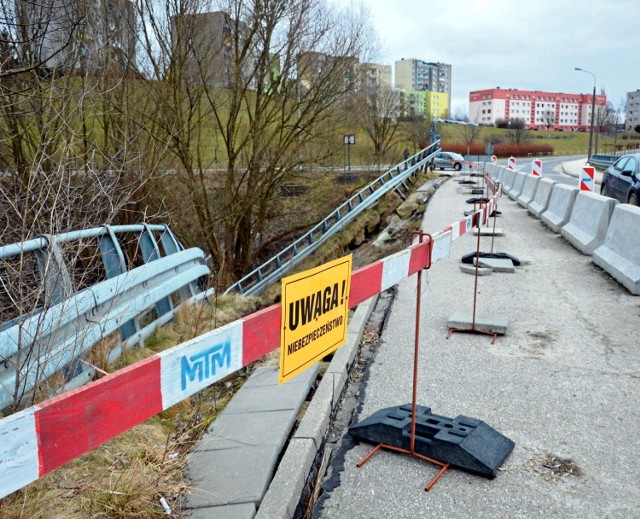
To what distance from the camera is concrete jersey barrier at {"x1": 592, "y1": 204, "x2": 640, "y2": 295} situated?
8.26m

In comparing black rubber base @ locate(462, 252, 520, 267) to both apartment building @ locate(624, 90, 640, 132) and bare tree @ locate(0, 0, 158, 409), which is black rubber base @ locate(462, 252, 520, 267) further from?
apartment building @ locate(624, 90, 640, 132)

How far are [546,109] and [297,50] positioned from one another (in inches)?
7006

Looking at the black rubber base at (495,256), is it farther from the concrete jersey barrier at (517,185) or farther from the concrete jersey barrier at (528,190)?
the concrete jersey barrier at (517,185)

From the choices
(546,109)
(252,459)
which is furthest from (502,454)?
(546,109)

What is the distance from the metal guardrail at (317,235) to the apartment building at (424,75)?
14423 cm

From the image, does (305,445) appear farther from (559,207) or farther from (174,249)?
(559,207)

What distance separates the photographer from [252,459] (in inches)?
148

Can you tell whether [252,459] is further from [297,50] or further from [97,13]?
[297,50]

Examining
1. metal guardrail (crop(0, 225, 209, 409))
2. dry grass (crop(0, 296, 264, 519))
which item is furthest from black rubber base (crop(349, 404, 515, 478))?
metal guardrail (crop(0, 225, 209, 409))

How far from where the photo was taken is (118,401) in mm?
1958

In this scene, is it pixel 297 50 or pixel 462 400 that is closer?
pixel 462 400

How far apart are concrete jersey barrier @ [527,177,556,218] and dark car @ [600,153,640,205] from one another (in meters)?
1.51

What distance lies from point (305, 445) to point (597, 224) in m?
8.34

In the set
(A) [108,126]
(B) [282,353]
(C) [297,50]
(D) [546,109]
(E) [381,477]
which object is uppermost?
(D) [546,109]
